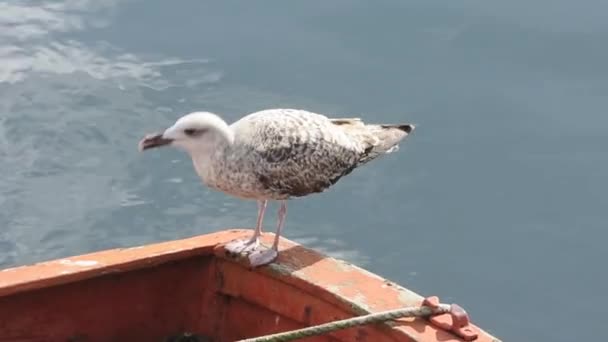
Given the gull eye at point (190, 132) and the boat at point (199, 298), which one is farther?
the gull eye at point (190, 132)

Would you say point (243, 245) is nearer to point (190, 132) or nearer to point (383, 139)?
point (190, 132)

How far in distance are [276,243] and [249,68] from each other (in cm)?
958

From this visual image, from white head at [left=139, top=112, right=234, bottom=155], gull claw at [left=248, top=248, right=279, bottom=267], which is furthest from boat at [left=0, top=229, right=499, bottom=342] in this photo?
white head at [left=139, top=112, right=234, bottom=155]

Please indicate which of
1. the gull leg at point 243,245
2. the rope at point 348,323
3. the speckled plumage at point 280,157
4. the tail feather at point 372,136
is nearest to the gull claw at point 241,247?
the gull leg at point 243,245

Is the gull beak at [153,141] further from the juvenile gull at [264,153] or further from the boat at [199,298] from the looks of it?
the boat at [199,298]

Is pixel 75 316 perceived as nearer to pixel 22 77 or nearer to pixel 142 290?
pixel 142 290

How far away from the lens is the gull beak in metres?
3.91

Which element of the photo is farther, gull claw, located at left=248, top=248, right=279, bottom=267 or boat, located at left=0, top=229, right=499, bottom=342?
gull claw, located at left=248, top=248, right=279, bottom=267

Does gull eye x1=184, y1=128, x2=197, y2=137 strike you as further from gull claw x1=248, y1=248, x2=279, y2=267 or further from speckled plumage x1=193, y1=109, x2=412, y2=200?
gull claw x1=248, y1=248, x2=279, y2=267

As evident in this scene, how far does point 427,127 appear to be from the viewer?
1283cm

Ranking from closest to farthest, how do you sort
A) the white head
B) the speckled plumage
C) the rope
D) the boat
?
the rope, the boat, the white head, the speckled plumage

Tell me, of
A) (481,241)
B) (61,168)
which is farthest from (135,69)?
(481,241)

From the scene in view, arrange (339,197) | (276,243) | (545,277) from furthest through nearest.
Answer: (339,197) → (545,277) → (276,243)

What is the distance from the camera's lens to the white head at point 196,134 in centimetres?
400
